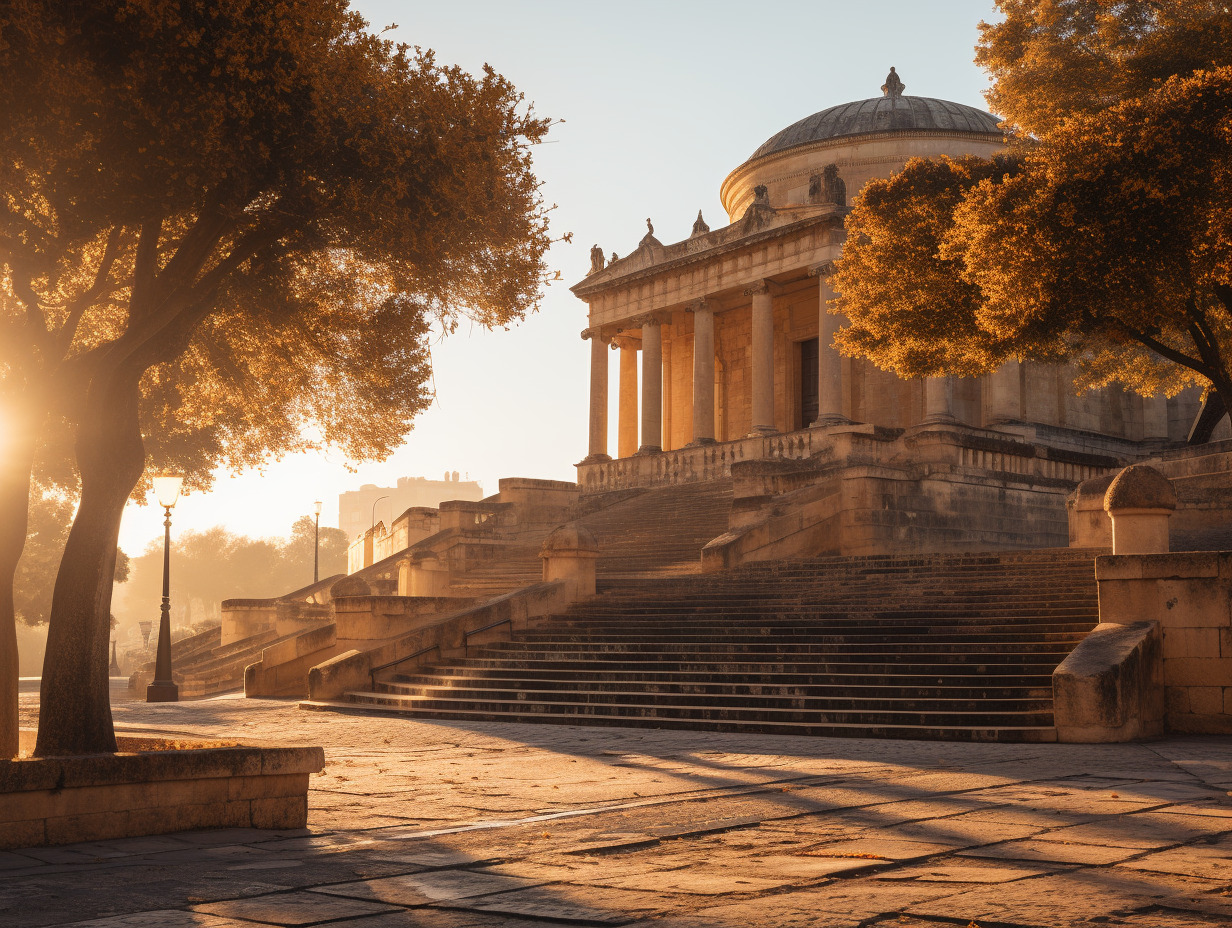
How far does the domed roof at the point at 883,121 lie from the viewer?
4288 centimetres

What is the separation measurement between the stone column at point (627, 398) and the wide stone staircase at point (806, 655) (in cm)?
2211

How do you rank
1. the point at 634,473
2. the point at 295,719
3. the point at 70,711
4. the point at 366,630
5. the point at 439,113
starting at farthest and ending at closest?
the point at 634,473 → the point at 366,630 → the point at 295,719 → the point at 439,113 → the point at 70,711

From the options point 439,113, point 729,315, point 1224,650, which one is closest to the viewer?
point 439,113

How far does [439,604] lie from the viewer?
847 inches

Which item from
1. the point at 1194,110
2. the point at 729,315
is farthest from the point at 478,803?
the point at 729,315

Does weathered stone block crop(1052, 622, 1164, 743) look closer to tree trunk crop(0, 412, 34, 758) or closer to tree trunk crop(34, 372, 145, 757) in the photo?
tree trunk crop(34, 372, 145, 757)

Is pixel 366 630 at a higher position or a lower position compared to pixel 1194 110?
lower

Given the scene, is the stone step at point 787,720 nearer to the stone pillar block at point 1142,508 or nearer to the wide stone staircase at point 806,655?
the wide stone staircase at point 806,655

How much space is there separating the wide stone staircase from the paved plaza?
248 centimetres

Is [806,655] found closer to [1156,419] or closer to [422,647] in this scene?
[422,647]

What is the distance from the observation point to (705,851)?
6.32 metres

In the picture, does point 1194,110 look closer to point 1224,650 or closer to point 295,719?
point 1224,650

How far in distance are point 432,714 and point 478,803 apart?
8192 mm

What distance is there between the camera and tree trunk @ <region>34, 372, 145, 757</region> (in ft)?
26.6
